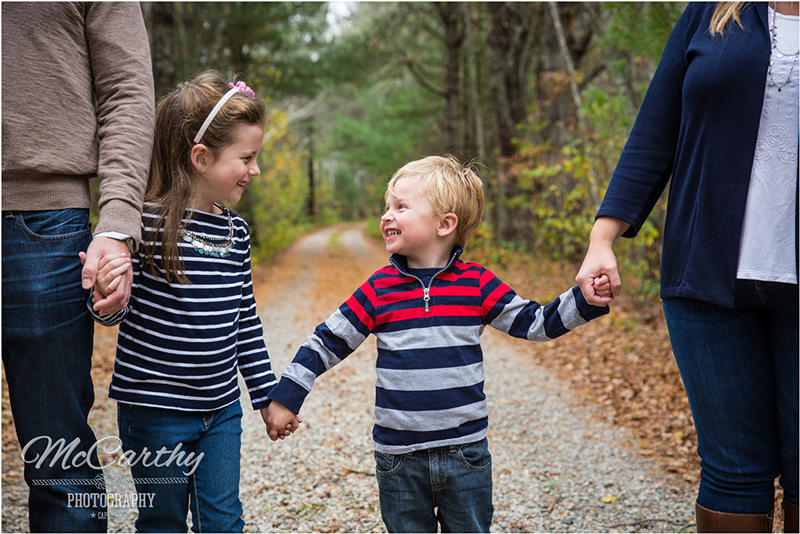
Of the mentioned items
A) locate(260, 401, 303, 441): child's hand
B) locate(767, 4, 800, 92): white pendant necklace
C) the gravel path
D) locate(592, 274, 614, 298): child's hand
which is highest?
locate(767, 4, 800, 92): white pendant necklace

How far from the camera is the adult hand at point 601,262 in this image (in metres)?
1.80

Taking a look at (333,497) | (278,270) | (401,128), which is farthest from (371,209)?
(333,497)

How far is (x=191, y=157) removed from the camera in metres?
2.09

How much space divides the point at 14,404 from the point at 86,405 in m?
0.20

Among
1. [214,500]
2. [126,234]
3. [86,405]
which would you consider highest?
[126,234]

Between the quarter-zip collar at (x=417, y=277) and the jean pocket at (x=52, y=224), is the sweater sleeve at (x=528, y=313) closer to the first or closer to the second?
the quarter-zip collar at (x=417, y=277)

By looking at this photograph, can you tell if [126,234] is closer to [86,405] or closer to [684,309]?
[86,405]

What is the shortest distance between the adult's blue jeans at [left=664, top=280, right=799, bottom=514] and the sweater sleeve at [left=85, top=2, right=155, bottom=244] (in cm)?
166

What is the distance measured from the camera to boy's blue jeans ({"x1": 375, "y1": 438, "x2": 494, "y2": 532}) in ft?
6.33

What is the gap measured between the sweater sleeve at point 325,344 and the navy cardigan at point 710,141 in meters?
0.86

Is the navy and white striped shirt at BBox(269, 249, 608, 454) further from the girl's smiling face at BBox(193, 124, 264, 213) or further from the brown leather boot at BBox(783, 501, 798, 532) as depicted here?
the brown leather boot at BBox(783, 501, 798, 532)

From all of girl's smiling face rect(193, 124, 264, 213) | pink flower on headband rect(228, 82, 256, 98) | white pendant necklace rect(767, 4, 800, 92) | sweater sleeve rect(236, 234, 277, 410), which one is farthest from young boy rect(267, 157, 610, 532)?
white pendant necklace rect(767, 4, 800, 92)

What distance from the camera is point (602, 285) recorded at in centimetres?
181

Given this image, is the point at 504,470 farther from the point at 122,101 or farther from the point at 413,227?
the point at 122,101
